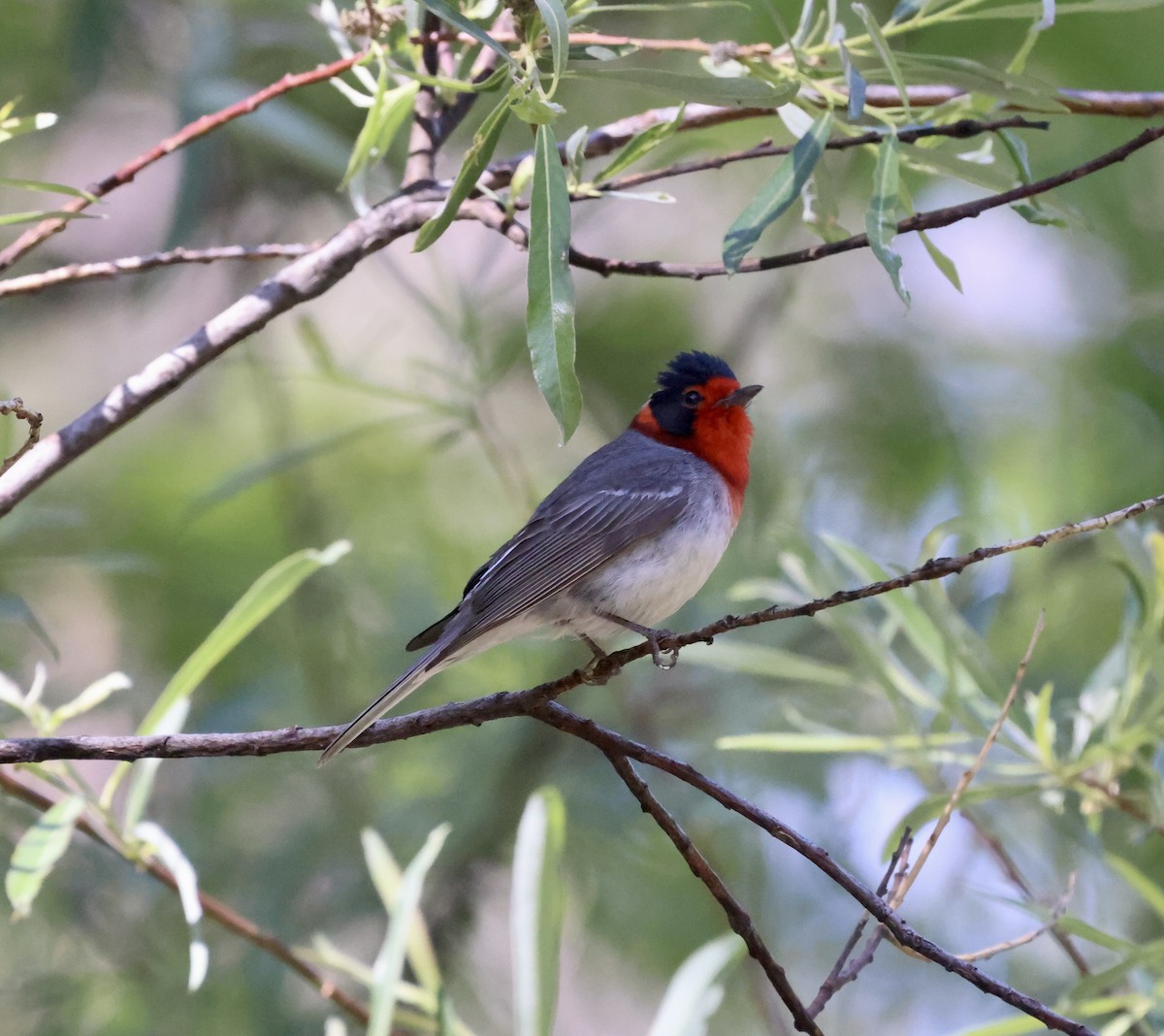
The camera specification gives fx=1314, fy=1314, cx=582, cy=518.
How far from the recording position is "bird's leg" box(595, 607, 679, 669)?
236 cm

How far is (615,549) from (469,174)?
1.27 m

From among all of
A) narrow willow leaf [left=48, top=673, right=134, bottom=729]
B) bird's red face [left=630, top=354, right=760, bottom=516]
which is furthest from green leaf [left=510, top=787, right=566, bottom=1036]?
bird's red face [left=630, top=354, right=760, bottom=516]

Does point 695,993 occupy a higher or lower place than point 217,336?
lower

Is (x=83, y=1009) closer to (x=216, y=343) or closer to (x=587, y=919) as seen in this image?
(x=587, y=919)

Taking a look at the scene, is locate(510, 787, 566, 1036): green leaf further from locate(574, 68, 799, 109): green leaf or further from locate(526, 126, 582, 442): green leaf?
locate(574, 68, 799, 109): green leaf

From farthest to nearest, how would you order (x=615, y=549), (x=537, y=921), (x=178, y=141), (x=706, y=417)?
1. (x=706, y=417)
2. (x=615, y=549)
3. (x=537, y=921)
4. (x=178, y=141)

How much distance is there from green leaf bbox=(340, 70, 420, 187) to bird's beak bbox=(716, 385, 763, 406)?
119cm

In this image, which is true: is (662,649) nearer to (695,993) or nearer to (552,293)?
(695,993)

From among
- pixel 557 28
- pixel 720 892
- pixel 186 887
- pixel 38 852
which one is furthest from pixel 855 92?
pixel 38 852

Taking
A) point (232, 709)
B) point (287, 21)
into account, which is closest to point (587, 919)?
point (232, 709)

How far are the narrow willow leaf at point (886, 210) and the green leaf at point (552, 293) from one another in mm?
447

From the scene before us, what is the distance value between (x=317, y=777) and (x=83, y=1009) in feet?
3.16

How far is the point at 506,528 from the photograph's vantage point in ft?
14.9

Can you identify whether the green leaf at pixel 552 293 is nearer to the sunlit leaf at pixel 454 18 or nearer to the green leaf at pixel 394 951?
the sunlit leaf at pixel 454 18
